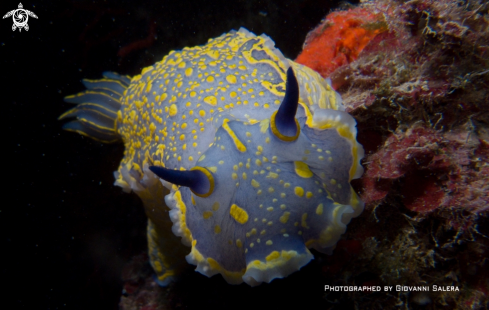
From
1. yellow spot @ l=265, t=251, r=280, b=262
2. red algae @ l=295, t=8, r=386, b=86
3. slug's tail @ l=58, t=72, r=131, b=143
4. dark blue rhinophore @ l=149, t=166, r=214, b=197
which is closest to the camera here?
dark blue rhinophore @ l=149, t=166, r=214, b=197

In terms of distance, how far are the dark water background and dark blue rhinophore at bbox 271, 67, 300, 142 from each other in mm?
2347

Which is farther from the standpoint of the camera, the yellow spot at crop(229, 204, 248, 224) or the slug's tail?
the slug's tail

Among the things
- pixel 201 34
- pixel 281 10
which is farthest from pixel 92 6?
pixel 281 10

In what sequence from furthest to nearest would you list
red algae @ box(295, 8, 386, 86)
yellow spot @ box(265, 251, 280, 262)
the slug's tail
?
the slug's tail → red algae @ box(295, 8, 386, 86) → yellow spot @ box(265, 251, 280, 262)

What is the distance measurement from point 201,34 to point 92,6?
141 centimetres

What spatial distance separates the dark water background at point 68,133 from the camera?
3117 mm

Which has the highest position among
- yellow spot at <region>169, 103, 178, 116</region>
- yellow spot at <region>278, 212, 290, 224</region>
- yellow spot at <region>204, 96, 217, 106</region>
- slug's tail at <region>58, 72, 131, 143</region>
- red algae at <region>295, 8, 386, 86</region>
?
slug's tail at <region>58, 72, 131, 143</region>

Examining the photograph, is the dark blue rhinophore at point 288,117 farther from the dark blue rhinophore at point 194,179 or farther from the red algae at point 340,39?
the red algae at point 340,39

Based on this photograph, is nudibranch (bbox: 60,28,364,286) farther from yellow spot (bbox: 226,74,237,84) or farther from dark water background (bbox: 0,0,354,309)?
dark water background (bbox: 0,0,354,309)

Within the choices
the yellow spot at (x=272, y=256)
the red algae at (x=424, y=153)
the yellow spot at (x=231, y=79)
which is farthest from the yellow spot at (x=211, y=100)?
the yellow spot at (x=272, y=256)

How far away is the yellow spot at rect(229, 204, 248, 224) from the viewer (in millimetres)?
1505

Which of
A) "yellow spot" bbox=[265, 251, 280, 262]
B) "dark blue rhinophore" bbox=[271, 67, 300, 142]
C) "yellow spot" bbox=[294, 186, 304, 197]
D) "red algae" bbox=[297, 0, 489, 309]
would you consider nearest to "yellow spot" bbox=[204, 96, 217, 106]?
"dark blue rhinophore" bbox=[271, 67, 300, 142]

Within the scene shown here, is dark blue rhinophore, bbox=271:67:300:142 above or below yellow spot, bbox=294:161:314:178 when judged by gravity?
above

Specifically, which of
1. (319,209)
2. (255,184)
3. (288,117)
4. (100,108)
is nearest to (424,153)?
(319,209)
